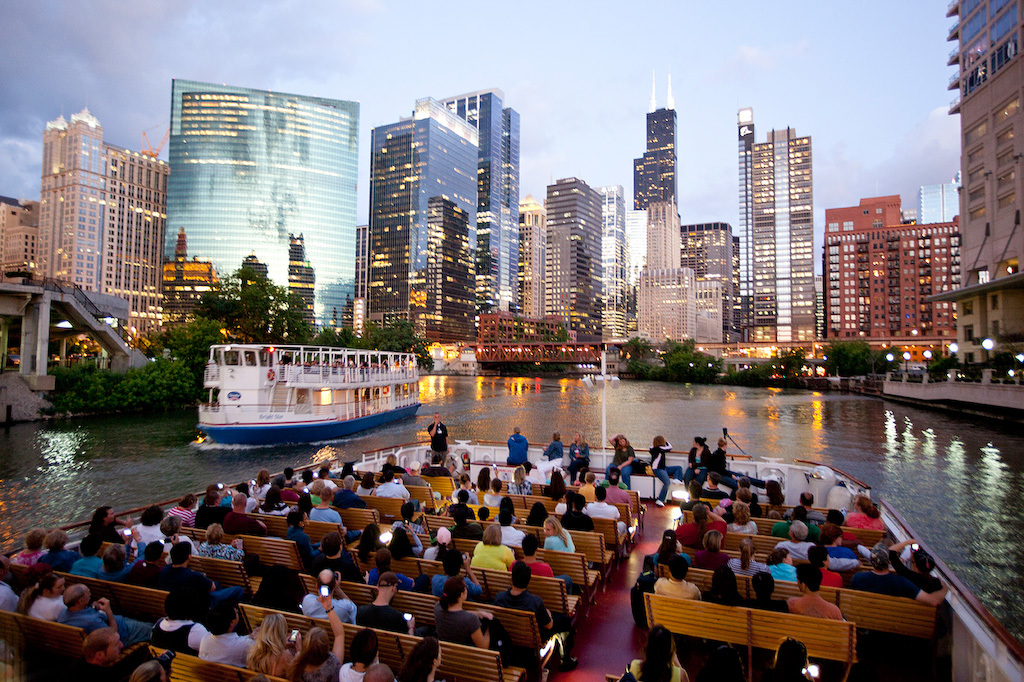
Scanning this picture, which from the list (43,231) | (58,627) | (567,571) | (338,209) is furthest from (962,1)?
(43,231)

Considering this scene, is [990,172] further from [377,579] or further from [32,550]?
[32,550]

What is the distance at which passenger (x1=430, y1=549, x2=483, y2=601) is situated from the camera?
16.9 ft

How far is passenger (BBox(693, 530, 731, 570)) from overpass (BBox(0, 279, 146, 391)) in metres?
48.2

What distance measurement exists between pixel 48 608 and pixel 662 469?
10.8 meters

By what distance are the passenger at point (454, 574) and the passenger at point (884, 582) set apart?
12.8 feet

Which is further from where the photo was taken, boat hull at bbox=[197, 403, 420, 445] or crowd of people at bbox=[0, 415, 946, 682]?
boat hull at bbox=[197, 403, 420, 445]

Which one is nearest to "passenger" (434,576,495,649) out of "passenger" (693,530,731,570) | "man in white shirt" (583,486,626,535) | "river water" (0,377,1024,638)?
"passenger" (693,530,731,570)

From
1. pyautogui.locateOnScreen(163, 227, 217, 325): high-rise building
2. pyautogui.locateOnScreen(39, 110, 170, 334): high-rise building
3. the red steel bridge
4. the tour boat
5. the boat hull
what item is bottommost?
the boat hull

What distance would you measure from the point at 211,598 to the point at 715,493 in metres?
7.74

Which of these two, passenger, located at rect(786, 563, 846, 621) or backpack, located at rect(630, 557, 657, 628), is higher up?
passenger, located at rect(786, 563, 846, 621)

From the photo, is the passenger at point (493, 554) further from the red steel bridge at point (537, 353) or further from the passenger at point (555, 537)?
the red steel bridge at point (537, 353)

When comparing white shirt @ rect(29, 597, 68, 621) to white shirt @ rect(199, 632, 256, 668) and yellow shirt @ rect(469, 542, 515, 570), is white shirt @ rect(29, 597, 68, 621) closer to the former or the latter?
white shirt @ rect(199, 632, 256, 668)

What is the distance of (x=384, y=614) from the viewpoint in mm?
4730

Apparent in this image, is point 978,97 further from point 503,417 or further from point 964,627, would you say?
point 964,627
